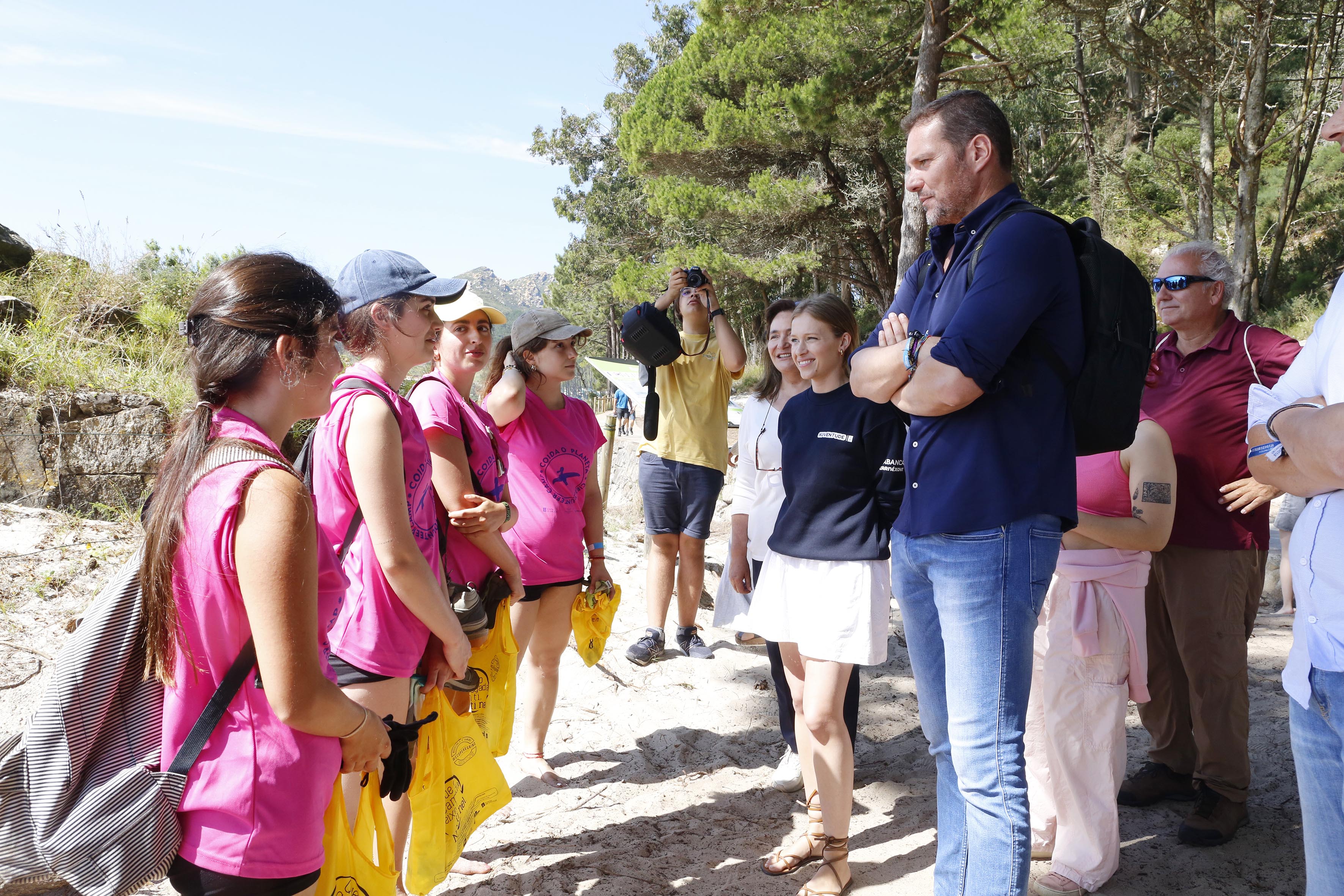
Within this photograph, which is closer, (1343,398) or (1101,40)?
(1343,398)

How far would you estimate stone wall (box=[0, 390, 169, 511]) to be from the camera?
502 centimetres

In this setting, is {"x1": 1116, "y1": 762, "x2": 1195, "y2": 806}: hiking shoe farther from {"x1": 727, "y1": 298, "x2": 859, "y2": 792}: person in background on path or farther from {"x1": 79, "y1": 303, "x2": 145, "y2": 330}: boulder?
{"x1": 79, "y1": 303, "x2": 145, "y2": 330}: boulder

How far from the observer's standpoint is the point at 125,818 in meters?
1.30

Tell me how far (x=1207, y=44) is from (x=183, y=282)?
14.4m

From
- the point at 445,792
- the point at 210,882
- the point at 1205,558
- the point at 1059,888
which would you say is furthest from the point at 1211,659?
the point at 210,882

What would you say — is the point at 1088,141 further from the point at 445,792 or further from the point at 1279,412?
the point at 445,792

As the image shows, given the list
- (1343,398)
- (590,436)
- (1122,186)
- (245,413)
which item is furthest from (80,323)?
(1122,186)

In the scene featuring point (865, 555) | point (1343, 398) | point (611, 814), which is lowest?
point (611, 814)

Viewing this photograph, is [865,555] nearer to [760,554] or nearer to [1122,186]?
[760,554]

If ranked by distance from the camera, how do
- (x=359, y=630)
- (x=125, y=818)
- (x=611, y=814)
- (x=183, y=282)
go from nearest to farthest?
(x=125, y=818) → (x=359, y=630) → (x=611, y=814) → (x=183, y=282)

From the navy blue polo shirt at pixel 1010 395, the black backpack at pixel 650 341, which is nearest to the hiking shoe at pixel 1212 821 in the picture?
the navy blue polo shirt at pixel 1010 395

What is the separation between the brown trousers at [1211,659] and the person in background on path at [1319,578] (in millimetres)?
1548

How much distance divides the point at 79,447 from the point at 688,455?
3.82 m

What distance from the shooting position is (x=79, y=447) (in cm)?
520
